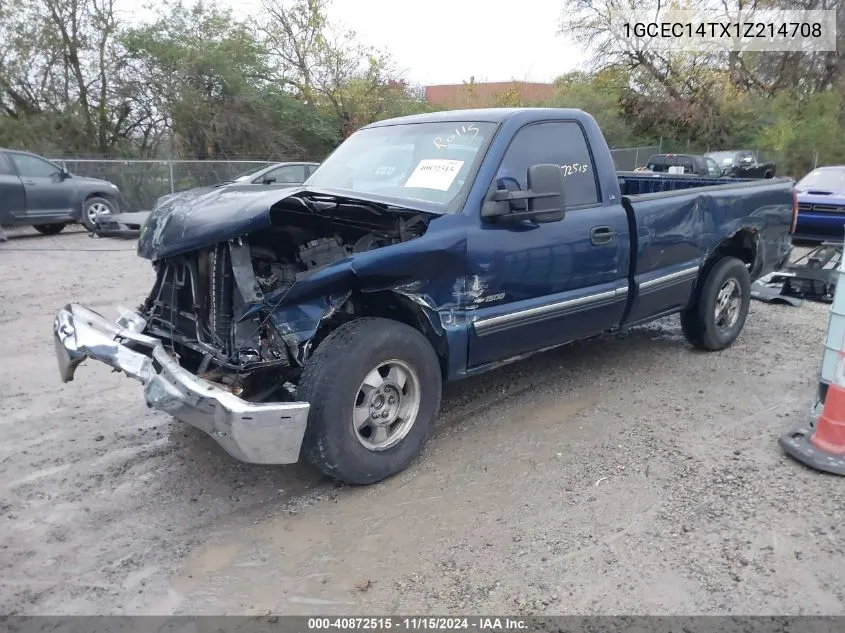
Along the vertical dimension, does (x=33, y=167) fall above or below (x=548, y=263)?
above

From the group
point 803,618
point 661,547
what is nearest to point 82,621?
point 661,547

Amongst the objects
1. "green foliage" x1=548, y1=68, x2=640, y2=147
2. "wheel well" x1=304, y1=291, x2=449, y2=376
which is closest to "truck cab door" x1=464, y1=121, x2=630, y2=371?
"wheel well" x1=304, y1=291, x2=449, y2=376

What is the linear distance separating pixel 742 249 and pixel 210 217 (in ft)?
16.2

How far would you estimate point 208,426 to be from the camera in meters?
3.10

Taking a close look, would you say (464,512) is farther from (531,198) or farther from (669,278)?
(669,278)

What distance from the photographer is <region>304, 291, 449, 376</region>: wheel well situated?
3738 millimetres

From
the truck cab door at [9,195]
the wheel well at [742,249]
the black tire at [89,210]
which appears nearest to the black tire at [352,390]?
the wheel well at [742,249]

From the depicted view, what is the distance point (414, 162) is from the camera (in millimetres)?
4344

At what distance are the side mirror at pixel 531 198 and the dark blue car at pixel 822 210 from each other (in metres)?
9.45

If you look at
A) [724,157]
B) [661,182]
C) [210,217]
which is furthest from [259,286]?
[724,157]

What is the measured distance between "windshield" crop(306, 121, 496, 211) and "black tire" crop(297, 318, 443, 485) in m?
0.87

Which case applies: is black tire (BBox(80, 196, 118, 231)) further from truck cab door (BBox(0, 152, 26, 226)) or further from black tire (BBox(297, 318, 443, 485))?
black tire (BBox(297, 318, 443, 485))

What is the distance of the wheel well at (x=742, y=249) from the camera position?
584 centimetres

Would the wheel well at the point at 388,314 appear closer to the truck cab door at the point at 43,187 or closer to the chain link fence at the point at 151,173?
the truck cab door at the point at 43,187
